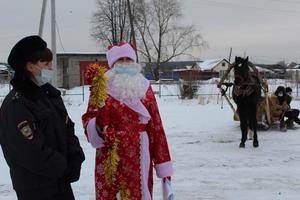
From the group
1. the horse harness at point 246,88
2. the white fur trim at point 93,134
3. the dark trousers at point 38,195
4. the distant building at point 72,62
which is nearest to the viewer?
the dark trousers at point 38,195

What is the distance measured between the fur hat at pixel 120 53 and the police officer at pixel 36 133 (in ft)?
2.65

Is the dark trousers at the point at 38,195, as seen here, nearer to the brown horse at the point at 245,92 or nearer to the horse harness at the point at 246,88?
the brown horse at the point at 245,92

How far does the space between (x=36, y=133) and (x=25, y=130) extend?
0.25ft

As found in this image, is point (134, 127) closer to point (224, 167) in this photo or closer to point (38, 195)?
point (38, 195)

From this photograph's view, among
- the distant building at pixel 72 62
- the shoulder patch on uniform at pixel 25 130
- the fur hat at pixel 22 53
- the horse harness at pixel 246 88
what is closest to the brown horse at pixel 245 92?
the horse harness at pixel 246 88

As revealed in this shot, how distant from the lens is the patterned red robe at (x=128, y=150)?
395cm

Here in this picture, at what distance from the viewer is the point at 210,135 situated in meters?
12.1

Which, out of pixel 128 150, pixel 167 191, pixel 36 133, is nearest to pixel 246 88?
pixel 167 191

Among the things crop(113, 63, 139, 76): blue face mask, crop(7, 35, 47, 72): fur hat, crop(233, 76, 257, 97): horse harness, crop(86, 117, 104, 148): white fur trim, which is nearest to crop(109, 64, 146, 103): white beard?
crop(113, 63, 139, 76): blue face mask

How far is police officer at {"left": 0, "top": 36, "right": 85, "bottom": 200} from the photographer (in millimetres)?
3129

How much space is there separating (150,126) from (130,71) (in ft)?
1.56

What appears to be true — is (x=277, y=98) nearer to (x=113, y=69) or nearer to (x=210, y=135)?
(x=210, y=135)

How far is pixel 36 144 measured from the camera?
3.11 m

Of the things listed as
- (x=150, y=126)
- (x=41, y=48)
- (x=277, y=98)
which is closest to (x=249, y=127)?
(x=277, y=98)
